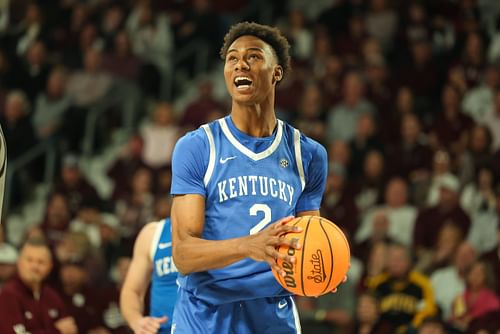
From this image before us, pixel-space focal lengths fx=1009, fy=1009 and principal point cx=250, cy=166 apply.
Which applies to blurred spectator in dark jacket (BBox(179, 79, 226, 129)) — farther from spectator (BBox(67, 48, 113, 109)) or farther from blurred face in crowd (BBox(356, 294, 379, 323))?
blurred face in crowd (BBox(356, 294, 379, 323))

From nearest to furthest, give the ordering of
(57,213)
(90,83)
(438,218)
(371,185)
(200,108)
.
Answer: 1. (438,218)
2. (57,213)
3. (371,185)
4. (200,108)
5. (90,83)

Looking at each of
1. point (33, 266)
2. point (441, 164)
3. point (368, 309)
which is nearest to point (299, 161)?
point (33, 266)

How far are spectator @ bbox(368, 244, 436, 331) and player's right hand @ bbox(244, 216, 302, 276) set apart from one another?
5.50m


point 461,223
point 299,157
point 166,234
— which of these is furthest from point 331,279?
point 461,223

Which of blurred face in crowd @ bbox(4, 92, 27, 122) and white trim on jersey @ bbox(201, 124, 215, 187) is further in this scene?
blurred face in crowd @ bbox(4, 92, 27, 122)

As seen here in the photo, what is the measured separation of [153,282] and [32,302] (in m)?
1.61

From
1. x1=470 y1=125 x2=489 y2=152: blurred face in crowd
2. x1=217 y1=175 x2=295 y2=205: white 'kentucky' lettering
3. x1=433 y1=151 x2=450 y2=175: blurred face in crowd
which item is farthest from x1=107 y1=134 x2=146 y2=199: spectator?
x1=217 y1=175 x2=295 y2=205: white 'kentucky' lettering

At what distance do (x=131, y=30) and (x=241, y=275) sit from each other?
1210 cm

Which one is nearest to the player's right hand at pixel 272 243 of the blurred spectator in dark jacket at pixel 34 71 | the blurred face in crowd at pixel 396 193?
the blurred face in crowd at pixel 396 193

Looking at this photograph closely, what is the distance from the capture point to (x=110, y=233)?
38.5 feet

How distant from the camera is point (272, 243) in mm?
4098

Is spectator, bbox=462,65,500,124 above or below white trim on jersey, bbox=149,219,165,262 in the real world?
above

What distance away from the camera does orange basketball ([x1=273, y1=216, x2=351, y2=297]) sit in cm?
420

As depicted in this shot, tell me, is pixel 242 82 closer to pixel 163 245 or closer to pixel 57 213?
pixel 163 245
